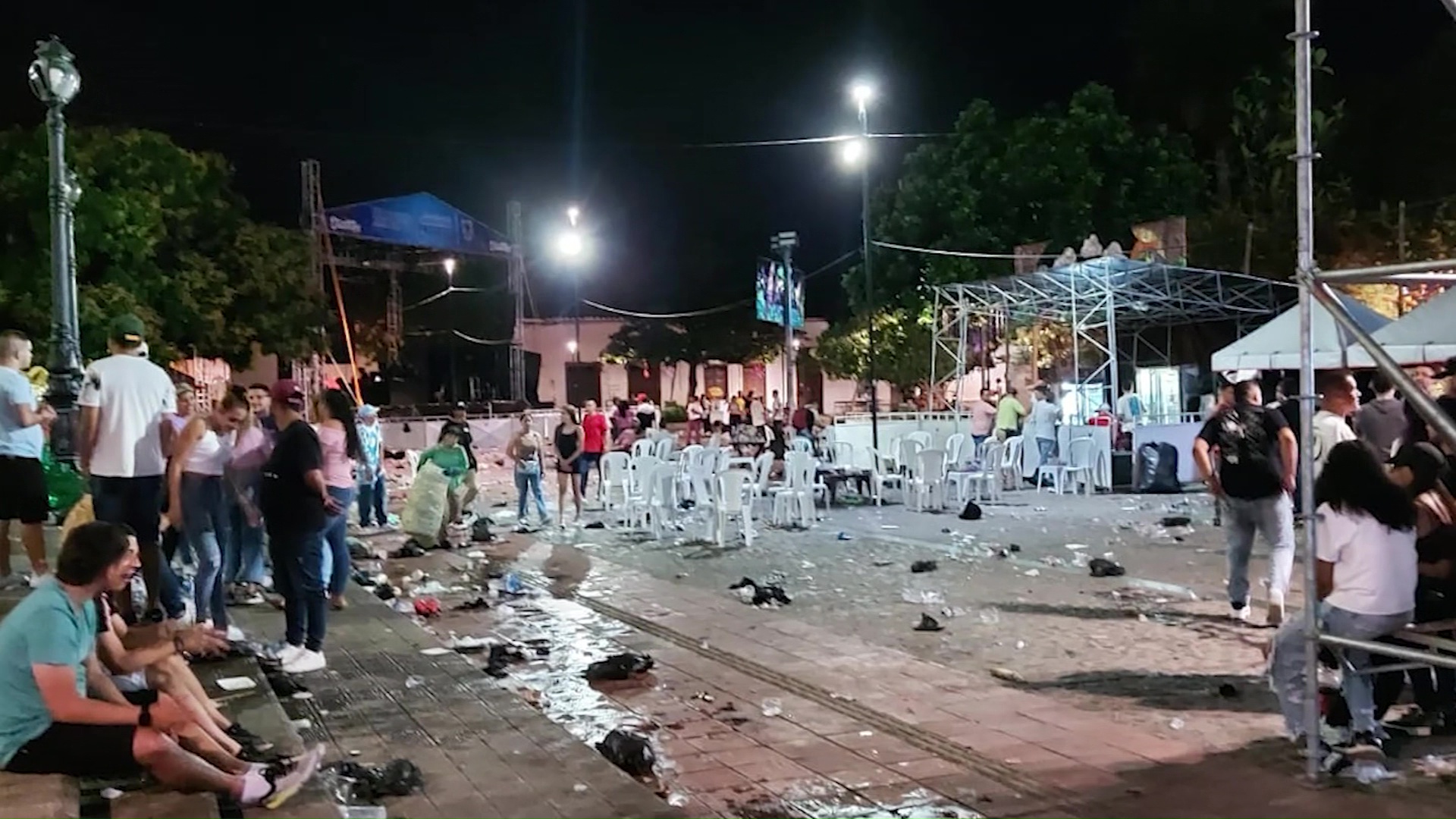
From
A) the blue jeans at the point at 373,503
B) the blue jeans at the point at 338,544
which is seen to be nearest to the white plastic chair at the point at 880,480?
the blue jeans at the point at 373,503

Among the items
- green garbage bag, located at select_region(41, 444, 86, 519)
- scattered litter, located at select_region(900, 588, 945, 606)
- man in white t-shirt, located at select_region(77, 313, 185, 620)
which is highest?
man in white t-shirt, located at select_region(77, 313, 185, 620)

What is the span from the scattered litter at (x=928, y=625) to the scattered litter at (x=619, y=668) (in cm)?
211

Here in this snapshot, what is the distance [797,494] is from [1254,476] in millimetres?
7984

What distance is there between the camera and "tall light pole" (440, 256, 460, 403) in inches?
1658

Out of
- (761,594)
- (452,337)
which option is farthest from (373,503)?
(452,337)

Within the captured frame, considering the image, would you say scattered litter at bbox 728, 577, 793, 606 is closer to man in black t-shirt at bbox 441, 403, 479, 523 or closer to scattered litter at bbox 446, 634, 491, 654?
scattered litter at bbox 446, 634, 491, 654

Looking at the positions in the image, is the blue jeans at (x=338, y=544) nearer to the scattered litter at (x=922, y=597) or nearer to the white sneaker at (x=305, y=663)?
the white sneaker at (x=305, y=663)

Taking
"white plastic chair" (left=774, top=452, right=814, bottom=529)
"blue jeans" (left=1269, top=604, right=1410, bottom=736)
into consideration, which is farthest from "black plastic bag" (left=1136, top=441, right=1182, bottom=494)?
"blue jeans" (left=1269, top=604, right=1410, bottom=736)

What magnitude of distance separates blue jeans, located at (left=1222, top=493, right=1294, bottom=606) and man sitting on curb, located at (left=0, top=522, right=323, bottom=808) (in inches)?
253

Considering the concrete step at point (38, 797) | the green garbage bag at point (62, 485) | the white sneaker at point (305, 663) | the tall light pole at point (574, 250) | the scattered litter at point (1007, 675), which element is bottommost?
the scattered litter at point (1007, 675)

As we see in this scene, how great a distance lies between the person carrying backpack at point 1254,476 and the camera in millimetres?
7977

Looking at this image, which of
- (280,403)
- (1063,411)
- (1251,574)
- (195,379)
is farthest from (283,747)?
(195,379)

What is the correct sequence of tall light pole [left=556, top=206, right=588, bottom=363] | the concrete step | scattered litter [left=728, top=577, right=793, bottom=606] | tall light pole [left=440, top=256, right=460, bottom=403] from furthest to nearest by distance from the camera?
tall light pole [left=440, top=256, right=460, bottom=403] → tall light pole [left=556, top=206, right=588, bottom=363] → scattered litter [left=728, top=577, right=793, bottom=606] → the concrete step

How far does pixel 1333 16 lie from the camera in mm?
35531
